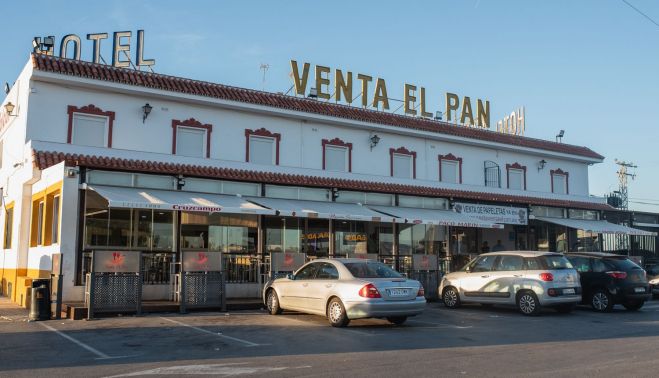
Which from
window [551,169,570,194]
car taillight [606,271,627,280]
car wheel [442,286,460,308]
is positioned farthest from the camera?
window [551,169,570,194]

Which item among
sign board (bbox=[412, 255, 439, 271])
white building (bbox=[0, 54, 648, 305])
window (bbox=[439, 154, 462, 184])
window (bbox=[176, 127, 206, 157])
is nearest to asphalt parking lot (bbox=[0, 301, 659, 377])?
white building (bbox=[0, 54, 648, 305])

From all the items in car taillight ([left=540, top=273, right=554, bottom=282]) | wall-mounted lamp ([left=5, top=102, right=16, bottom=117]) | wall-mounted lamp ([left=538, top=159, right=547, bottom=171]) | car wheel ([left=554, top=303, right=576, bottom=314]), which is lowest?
car wheel ([left=554, top=303, right=576, bottom=314])

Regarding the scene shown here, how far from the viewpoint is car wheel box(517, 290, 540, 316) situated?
15867 mm

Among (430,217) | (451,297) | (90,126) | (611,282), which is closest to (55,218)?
(90,126)

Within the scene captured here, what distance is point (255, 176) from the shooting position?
21.1m

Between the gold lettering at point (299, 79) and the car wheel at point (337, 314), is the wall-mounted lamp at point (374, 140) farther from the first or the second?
the car wheel at point (337, 314)

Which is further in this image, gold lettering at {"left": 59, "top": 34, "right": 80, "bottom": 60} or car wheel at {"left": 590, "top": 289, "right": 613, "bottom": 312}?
gold lettering at {"left": 59, "top": 34, "right": 80, "bottom": 60}

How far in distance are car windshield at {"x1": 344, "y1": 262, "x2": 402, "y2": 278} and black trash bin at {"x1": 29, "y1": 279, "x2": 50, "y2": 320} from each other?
6965 millimetres

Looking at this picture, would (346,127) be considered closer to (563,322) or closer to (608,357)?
(563,322)

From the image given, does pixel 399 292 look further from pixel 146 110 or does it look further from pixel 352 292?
pixel 146 110

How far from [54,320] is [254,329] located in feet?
16.5

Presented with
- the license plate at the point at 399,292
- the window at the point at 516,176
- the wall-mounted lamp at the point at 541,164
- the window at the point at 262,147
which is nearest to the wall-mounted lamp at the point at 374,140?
the window at the point at 262,147

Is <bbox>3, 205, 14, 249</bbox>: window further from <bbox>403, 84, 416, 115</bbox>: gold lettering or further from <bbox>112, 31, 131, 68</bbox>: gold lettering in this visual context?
<bbox>403, 84, 416, 115</bbox>: gold lettering

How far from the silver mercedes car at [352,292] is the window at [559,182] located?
21719 millimetres
